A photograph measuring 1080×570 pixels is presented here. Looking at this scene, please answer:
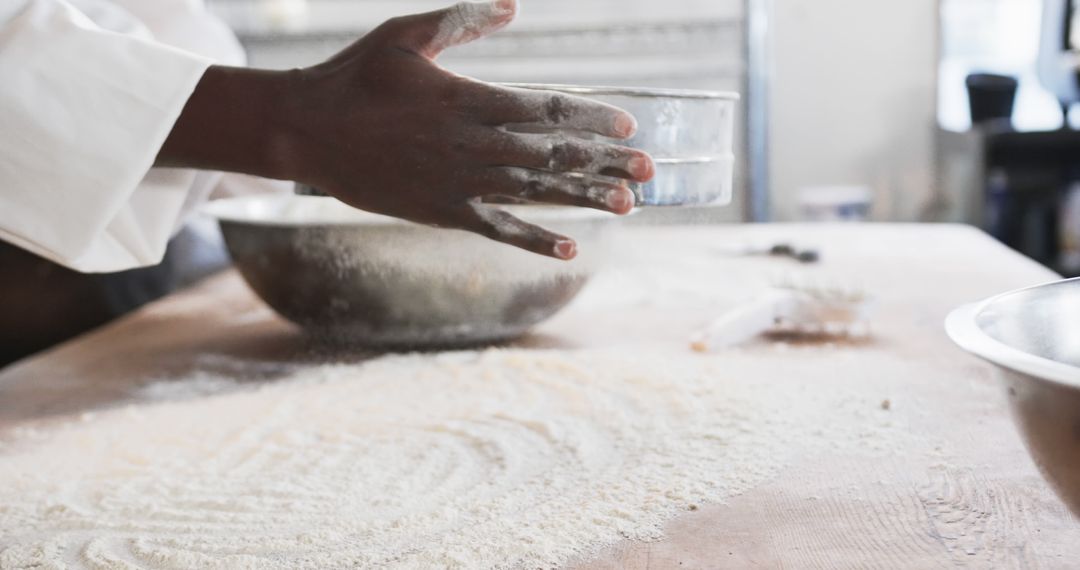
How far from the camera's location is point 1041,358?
373mm

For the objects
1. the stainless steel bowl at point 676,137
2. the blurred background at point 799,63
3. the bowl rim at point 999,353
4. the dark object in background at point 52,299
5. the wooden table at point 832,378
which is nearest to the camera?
the bowl rim at point 999,353

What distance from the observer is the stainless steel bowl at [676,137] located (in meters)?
0.58

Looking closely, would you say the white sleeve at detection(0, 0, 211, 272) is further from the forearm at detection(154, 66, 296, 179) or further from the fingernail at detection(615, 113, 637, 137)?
the fingernail at detection(615, 113, 637, 137)

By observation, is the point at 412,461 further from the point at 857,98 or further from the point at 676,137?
the point at 857,98

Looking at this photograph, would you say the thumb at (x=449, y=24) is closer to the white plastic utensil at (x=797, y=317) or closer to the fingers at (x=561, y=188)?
the fingers at (x=561, y=188)

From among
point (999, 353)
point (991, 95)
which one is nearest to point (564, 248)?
point (999, 353)

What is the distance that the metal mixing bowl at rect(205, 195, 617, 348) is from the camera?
860mm

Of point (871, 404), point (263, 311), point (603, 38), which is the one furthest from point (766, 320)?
point (603, 38)

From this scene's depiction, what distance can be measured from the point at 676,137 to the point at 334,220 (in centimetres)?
41

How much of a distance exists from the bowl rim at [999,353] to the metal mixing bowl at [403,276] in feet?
1.51

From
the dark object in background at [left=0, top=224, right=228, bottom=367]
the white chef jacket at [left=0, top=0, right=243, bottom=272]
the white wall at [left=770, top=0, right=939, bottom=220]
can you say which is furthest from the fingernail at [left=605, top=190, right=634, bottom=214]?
the white wall at [left=770, top=0, right=939, bottom=220]

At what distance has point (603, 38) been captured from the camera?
124 inches

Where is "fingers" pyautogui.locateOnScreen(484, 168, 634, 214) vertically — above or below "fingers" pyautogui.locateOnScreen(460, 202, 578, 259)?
above

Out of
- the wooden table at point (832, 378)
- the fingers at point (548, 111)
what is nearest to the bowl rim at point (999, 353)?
the wooden table at point (832, 378)
